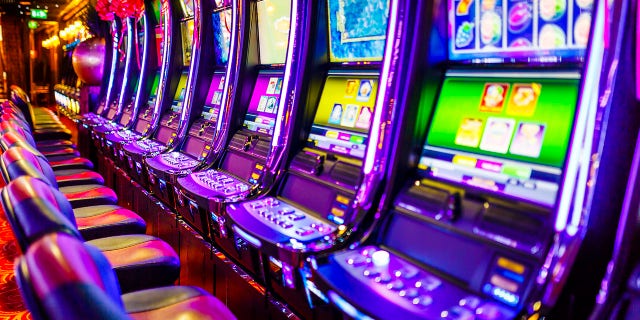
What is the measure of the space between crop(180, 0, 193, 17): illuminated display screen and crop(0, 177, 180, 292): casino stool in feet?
6.90

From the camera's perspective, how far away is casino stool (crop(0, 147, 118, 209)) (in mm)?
1946

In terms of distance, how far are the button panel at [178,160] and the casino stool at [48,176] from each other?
0.45 metres

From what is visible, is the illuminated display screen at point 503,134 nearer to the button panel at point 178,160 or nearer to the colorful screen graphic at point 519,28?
the colorful screen graphic at point 519,28

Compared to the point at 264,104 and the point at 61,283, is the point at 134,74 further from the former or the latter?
the point at 61,283

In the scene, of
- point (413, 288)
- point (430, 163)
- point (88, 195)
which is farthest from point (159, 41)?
point (413, 288)

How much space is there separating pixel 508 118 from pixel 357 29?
89 centimetres

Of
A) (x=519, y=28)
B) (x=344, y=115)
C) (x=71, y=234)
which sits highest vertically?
(x=519, y=28)

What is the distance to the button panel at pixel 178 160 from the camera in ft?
10.8

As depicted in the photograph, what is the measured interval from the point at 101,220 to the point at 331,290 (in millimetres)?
1958

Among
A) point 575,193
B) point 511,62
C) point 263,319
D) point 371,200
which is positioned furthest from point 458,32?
point 263,319

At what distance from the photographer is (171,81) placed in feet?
15.4

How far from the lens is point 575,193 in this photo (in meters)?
1.26

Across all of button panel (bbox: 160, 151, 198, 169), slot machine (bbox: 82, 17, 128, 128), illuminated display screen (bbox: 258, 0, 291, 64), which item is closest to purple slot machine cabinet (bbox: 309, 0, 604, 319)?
illuminated display screen (bbox: 258, 0, 291, 64)

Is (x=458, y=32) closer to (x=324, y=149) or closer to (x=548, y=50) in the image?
(x=548, y=50)
